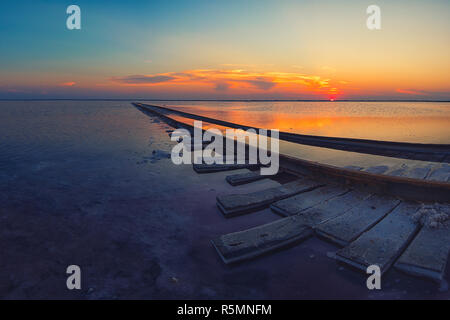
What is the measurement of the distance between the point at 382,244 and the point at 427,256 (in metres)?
0.42

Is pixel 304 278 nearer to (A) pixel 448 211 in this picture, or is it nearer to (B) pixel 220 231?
Answer: (B) pixel 220 231

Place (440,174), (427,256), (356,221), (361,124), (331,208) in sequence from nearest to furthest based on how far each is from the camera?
(427,256)
(356,221)
(331,208)
(440,174)
(361,124)

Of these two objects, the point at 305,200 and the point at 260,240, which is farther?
the point at 305,200

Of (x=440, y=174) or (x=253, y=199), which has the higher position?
(x=440, y=174)

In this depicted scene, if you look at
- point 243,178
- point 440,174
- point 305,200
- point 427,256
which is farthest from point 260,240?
point 440,174

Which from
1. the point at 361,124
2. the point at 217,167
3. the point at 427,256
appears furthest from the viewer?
the point at 361,124

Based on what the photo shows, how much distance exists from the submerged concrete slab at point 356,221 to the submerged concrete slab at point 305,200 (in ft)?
1.78

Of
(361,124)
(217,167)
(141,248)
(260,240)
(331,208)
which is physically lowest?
(141,248)

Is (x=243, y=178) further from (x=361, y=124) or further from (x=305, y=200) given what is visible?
(x=361, y=124)

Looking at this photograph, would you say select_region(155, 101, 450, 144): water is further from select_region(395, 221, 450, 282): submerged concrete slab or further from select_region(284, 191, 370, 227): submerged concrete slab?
select_region(395, 221, 450, 282): submerged concrete slab

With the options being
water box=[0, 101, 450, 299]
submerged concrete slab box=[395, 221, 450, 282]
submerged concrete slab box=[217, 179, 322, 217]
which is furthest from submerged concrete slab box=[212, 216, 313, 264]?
submerged concrete slab box=[395, 221, 450, 282]

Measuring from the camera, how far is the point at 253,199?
173 inches
